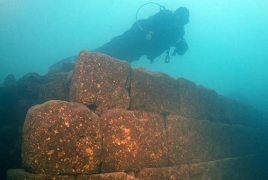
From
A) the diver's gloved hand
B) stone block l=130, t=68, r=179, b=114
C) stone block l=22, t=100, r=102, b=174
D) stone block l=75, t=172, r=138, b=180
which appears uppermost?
the diver's gloved hand

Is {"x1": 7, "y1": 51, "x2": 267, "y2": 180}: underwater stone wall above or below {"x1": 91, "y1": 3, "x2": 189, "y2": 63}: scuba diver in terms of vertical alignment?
below

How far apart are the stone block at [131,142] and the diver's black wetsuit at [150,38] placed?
5674mm

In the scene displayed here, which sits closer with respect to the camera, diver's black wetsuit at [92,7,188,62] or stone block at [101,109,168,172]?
stone block at [101,109,168,172]

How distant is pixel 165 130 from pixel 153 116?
0.54 metres

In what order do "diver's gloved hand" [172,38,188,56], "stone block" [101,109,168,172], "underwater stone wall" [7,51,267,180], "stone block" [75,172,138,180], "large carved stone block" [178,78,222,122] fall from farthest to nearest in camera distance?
"diver's gloved hand" [172,38,188,56] < "large carved stone block" [178,78,222,122] < "stone block" [101,109,168,172] < "stone block" [75,172,138,180] < "underwater stone wall" [7,51,267,180]

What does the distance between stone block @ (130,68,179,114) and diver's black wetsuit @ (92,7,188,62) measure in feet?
14.3

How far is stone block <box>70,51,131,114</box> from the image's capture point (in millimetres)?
4141

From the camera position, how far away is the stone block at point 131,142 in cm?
405

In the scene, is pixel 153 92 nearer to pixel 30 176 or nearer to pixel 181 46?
pixel 30 176

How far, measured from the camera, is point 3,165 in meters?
5.25

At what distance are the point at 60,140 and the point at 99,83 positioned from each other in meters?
1.46

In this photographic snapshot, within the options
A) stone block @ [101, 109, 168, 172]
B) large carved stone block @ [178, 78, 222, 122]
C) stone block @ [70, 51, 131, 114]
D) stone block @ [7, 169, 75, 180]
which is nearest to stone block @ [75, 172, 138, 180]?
stone block @ [7, 169, 75, 180]

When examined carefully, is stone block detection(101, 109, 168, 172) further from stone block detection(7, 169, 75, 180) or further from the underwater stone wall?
stone block detection(7, 169, 75, 180)

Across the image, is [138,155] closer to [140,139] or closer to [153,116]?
[140,139]
